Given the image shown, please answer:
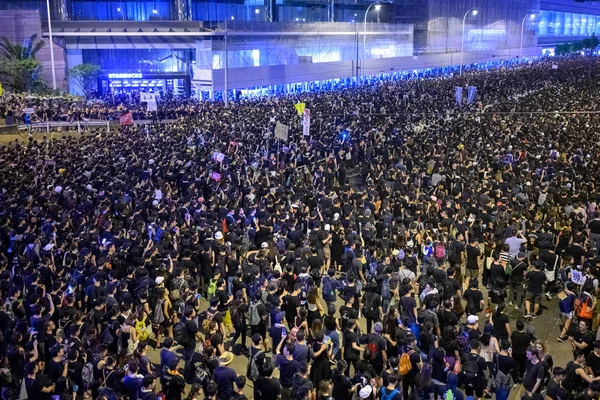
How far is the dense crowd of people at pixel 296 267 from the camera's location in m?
8.05

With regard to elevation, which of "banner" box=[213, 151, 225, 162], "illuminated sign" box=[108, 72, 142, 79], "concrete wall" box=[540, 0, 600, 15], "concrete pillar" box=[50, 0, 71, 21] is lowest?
"banner" box=[213, 151, 225, 162]

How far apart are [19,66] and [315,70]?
2222 cm

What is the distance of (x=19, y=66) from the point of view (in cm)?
3875

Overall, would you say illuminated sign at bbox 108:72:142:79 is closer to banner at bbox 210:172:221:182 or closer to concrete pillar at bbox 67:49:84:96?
concrete pillar at bbox 67:49:84:96

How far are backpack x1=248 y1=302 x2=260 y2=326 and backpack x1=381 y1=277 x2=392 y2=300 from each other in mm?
2147

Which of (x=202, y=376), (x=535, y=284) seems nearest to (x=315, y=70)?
(x=535, y=284)

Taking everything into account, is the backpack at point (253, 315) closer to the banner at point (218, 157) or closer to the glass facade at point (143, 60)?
the banner at point (218, 157)

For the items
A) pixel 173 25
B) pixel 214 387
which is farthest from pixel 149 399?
pixel 173 25

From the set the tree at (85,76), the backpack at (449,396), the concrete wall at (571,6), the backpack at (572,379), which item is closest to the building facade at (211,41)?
the tree at (85,76)

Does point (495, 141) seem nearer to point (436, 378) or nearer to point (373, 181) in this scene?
point (373, 181)

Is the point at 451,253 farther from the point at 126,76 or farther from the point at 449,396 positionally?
the point at 126,76

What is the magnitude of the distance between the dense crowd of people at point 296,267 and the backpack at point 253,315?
2cm

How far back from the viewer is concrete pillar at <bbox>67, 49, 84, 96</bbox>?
46.9m

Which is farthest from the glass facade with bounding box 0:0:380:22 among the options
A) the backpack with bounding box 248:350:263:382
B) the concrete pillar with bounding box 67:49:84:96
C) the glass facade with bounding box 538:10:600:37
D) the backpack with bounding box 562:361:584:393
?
the glass facade with bounding box 538:10:600:37
